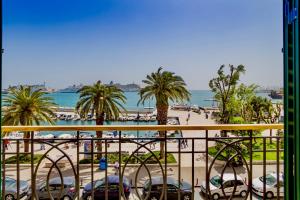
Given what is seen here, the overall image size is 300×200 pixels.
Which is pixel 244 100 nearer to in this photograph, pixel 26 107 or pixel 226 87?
pixel 226 87

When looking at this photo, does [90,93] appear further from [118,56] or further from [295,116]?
[118,56]

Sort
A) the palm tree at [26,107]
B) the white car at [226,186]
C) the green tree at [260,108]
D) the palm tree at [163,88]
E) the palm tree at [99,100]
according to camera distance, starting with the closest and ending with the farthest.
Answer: the white car at [226,186] → the palm tree at [26,107] → the palm tree at [99,100] → the palm tree at [163,88] → the green tree at [260,108]

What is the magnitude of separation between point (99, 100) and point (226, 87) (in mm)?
9727

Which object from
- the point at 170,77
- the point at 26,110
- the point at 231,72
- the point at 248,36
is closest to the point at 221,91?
the point at 231,72

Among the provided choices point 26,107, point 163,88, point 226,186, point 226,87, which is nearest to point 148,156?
point 226,186

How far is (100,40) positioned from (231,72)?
23.8 m

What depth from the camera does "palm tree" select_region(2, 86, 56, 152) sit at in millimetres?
11625

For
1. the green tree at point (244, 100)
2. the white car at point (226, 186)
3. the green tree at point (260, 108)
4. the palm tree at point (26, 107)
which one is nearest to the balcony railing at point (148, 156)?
the white car at point (226, 186)

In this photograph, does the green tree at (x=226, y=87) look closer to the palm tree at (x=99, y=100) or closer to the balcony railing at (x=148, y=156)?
the palm tree at (x=99, y=100)

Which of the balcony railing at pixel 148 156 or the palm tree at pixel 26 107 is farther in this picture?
the palm tree at pixel 26 107

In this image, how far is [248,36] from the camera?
35.1m

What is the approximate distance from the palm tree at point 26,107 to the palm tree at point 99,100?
160cm

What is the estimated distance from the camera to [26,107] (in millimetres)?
12078

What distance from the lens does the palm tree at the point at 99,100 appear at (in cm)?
1370
